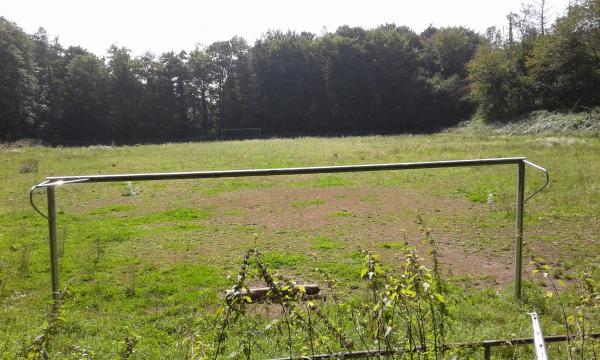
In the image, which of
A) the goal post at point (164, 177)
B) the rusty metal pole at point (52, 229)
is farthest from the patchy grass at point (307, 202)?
the rusty metal pole at point (52, 229)

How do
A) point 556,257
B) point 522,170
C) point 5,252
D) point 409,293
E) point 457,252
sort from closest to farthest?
point 409,293 < point 522,170 < point 556,257 < point 457,252 < point 5,252

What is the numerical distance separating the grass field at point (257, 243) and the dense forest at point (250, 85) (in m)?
41.4

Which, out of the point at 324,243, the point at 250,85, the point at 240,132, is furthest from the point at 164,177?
the point at 250,85

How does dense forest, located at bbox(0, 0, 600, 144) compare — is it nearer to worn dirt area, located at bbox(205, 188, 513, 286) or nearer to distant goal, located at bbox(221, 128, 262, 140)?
distant goal, located at bbox(221, 128, 262, 140)

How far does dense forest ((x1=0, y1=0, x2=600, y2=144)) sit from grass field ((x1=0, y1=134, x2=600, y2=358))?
4145cm

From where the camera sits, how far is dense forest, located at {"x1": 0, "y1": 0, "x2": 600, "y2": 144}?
55906 mm

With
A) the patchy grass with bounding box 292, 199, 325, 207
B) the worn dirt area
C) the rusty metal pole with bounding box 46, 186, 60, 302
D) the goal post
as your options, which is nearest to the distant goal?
the worn dirt area

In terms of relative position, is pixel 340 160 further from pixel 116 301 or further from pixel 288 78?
pixel 288 78

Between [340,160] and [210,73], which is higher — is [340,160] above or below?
below

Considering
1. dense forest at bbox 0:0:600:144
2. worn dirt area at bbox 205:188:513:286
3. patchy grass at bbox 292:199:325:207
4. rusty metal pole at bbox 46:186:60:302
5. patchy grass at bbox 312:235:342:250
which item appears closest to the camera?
rusty metal pole at bbox 46:186:60:302

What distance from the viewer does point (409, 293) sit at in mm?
2309

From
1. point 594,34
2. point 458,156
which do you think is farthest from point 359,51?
point 458,156

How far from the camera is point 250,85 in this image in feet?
209

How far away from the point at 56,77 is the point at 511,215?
63.8 meters
